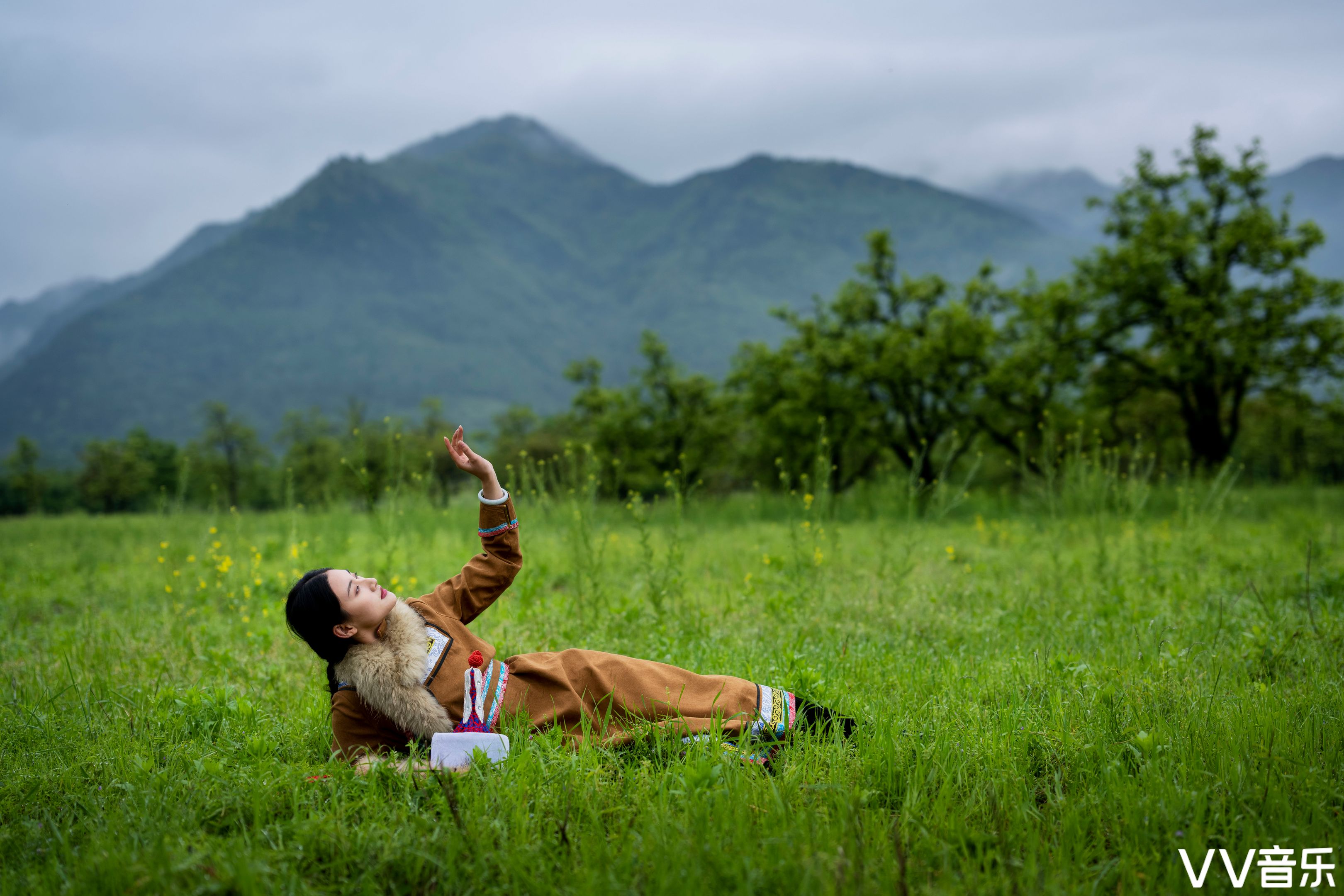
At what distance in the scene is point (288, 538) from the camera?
868 cm

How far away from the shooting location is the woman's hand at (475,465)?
9.95 feet

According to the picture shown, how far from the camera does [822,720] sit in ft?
10.2

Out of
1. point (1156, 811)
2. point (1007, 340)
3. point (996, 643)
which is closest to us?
point (1156, 811)

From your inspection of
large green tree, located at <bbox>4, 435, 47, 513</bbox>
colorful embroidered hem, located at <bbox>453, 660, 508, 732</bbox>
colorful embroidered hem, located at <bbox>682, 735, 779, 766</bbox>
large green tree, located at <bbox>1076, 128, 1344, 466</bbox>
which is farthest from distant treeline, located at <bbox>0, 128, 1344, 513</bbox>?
large green tree, located at <bbox>4, 435, 47, 513</bbox>

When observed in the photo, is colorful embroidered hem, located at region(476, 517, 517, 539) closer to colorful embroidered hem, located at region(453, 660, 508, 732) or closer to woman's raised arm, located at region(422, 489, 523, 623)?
woman's raised arm, located at region(422, 489, 523, 623)

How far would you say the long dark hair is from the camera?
2.75 m

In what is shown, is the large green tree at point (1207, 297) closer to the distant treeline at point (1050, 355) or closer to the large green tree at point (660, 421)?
the distant treeline at point (1050, 355)

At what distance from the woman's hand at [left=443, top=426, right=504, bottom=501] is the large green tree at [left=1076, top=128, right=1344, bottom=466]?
1773 centimetres

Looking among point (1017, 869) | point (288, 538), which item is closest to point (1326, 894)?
point (1017, 869)

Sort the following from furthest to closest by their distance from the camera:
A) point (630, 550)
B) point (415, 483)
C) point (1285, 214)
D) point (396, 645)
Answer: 1. point (1285, 214)
2. point (630, 550)
3. point (415, 483)
4. point (396, 645)

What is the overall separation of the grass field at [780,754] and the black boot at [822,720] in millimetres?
91

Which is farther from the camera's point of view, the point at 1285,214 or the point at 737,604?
the point at 1285,214

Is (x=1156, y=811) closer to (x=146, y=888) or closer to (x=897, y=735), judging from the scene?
(x=897, y=735)

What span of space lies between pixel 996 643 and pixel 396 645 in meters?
3.48
